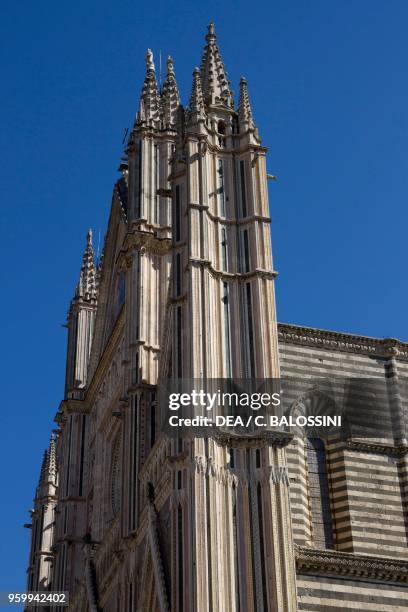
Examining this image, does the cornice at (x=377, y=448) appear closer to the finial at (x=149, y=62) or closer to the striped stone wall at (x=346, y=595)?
the striped stone wall at (x=346, y=595)

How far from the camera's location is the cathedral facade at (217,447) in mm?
22141

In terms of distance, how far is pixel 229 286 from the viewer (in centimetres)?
2620

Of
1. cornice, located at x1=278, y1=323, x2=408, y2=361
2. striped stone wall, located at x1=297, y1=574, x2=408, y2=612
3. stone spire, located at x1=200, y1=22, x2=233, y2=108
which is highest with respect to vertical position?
stone spire, located at x1=200, y1=22, x2=233, y2=108


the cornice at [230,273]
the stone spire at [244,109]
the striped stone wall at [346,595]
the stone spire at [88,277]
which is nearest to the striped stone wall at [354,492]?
the striped stone wall at [346,595]

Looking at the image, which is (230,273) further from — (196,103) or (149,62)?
(149,62)

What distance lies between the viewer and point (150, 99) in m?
38.8

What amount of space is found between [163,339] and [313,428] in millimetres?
5734

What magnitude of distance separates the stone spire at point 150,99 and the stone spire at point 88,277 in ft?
32.0

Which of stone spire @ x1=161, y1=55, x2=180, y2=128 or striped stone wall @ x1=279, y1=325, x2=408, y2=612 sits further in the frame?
stone spire @ x1=161, y1=55, x2=180, y2=128

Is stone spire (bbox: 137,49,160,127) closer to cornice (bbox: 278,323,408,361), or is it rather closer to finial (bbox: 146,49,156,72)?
finial (bbox: 146,49,156,72)

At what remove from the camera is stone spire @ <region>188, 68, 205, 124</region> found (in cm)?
2875

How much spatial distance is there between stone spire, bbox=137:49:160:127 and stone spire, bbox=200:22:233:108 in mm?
6449

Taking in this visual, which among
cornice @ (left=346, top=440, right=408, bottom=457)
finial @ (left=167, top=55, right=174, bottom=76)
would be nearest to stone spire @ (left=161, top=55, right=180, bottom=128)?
finial @ (left=167, top=55, right=174, bottom=76)

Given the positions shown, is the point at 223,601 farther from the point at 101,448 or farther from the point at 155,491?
the point at 101,448
